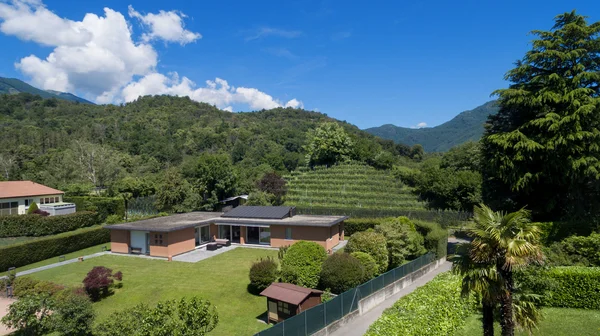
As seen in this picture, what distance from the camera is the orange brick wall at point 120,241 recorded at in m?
25.2

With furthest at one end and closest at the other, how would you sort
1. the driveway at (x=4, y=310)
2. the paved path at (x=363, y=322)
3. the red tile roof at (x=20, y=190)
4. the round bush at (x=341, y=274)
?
1. the red tile roof at (x=20, y=190)
2. the round bush at (x=341, y=274)
3. the driveway at (x=4, y=310)
4. the paved path at (x=363, y=322)

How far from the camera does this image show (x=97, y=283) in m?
15.8

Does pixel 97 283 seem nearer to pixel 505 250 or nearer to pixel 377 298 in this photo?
pixel 377 298

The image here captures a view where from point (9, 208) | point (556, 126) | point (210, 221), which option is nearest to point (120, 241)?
point (210, 221)

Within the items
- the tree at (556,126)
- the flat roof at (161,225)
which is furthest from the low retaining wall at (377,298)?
the flat roof at (161,225)

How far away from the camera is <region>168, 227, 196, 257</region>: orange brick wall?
932 inches

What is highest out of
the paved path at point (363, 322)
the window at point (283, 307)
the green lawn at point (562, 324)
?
the window at point (283, 307)

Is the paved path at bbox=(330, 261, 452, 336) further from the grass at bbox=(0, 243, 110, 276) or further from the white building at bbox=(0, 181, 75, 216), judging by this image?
the white building at bbox=(0, 181, 75, 216)

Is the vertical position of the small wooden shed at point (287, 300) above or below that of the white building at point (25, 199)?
below

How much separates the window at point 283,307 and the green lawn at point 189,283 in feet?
2.99

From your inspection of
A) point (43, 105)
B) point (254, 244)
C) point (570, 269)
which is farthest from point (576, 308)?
point (43, 105)

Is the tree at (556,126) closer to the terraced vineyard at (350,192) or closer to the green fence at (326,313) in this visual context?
the green fence at (326,313)

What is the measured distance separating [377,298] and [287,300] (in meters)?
4.79

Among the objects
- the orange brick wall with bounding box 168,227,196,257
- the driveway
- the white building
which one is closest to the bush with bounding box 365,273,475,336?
the driveway
